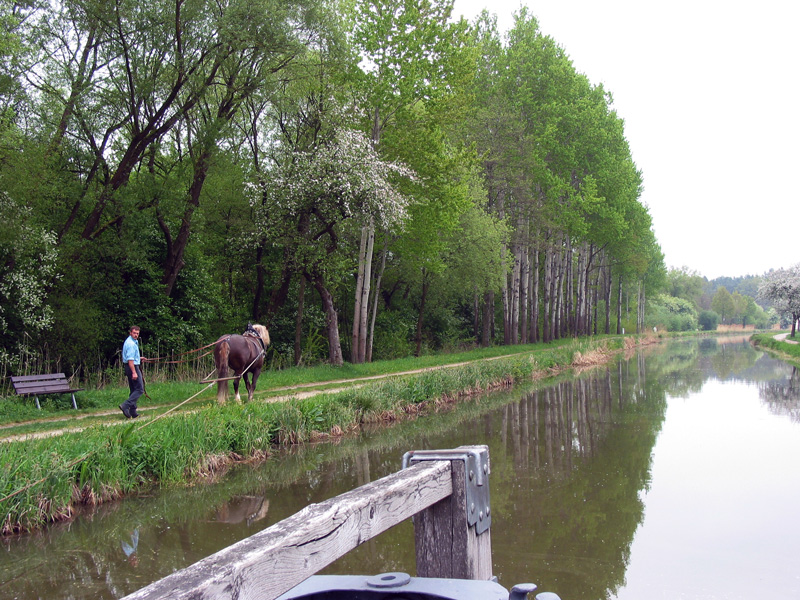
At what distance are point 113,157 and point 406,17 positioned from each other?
11762 millimetres

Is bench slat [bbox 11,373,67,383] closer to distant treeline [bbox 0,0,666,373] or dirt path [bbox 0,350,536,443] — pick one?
dirt path [bbox 0,350,536,443]

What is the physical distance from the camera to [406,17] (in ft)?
71.1

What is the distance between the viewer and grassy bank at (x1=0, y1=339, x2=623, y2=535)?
755 cm

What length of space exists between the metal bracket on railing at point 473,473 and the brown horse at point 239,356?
11014mm

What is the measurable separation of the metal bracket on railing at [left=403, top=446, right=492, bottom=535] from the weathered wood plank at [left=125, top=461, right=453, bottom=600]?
8 centimetres

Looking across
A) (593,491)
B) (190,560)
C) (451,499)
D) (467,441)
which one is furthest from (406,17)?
(451,499)

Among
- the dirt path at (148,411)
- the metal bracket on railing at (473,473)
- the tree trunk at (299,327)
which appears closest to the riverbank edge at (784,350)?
the tree trunk at (299,327)

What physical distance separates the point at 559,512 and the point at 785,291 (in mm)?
58423

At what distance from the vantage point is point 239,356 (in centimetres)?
1408

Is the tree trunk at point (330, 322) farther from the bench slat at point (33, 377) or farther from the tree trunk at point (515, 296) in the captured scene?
the tree trunk at point (515, 296)

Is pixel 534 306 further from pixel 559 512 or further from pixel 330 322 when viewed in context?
pixel 559 512

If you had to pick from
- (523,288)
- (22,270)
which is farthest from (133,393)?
(523,288)

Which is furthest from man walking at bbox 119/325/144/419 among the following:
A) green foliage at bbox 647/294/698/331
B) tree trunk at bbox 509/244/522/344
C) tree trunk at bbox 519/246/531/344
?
green foliage at bbox 647/294/698/331

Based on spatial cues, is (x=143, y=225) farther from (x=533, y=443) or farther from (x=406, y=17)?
(x=533, y=443)
